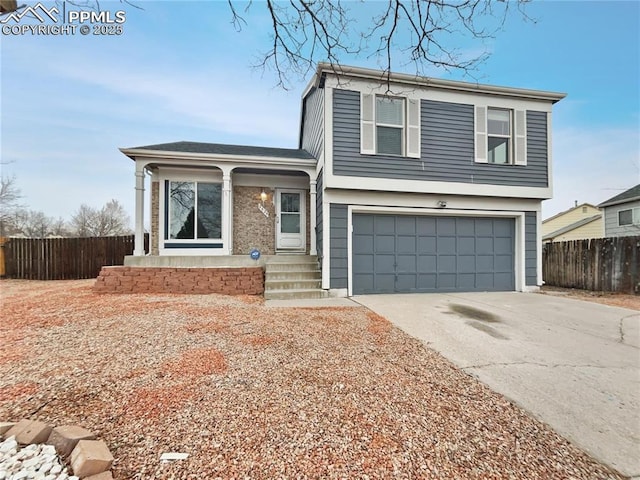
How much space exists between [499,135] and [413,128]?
8.92ft

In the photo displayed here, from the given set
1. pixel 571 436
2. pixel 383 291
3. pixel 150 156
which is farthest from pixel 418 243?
pixel 150 156

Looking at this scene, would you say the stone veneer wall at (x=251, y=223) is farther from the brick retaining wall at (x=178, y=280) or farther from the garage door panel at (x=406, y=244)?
the garage door panel at (x=406, y=244)

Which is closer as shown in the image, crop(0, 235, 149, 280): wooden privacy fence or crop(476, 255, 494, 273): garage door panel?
crop(476, 255, 494, 273): garage door panel

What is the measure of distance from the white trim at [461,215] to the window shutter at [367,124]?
1480mm

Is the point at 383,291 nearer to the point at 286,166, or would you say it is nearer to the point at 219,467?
the point at 286,166

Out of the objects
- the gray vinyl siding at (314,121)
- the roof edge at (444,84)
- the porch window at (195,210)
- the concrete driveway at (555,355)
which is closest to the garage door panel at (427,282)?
the concrete driveway at (555,355)

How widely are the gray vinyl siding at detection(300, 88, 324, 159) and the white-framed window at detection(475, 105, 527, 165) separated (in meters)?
4.56

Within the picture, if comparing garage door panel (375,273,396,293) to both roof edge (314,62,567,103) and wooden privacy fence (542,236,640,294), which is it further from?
wooden privacy fence (542,236,640,294)

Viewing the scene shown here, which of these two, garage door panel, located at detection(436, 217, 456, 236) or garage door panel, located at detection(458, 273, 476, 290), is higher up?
garage door panel, located at detection(436, 217, 456, 236)

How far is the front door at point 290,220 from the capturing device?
29.3ft

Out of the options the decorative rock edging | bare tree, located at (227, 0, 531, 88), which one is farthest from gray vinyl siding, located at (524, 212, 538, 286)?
the decorative rock edging

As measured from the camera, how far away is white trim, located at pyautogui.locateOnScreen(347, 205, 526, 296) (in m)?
6.78

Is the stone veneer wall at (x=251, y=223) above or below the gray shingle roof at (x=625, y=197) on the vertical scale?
below

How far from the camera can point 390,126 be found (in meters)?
7.03
